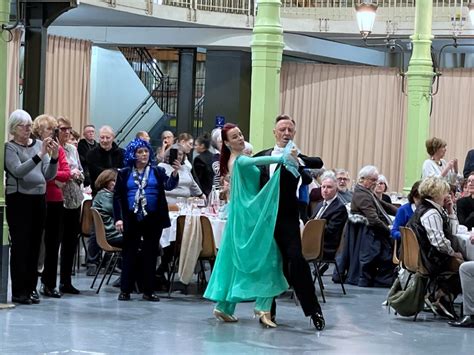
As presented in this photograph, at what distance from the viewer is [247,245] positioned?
333 inches

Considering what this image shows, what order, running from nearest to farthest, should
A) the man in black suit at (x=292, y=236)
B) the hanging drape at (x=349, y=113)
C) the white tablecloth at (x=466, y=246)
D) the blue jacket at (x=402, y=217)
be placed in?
the man in black suit at (x=292, y=236) → the white tablecloth at (x=466, y=246) → the blue jacket at (x=402, y=217) → the hanging drape at (x=349, y=113)

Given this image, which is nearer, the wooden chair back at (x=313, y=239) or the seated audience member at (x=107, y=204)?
the wooden chair back at (x=313, y=239)

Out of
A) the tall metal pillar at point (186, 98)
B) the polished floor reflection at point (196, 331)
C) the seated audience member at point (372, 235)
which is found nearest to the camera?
the polished floor reflection at point (196, 331)

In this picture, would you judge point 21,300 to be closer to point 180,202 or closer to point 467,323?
point 180,202

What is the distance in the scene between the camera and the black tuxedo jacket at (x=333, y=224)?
10.6 metres

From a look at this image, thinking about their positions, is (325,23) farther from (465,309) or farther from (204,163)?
(465,309)

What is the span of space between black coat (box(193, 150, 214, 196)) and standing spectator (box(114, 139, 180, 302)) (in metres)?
3.53

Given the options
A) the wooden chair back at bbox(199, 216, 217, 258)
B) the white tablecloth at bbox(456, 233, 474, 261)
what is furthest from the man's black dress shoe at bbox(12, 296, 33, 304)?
the white tablecloth at bbox(456, 233, 474, 261)

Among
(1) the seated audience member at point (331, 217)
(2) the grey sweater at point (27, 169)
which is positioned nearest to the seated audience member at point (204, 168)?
(1) the seated audience member at point (331, 217)

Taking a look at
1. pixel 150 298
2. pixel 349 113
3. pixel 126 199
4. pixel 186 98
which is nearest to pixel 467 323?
pixel 150 298

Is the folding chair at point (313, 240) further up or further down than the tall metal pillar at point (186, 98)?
further down

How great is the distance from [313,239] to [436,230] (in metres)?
1.37

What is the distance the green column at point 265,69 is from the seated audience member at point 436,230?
2202 mm

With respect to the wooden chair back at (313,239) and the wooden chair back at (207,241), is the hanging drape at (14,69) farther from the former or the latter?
the wooden chair back at (313,239)
